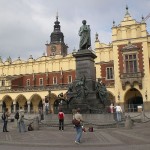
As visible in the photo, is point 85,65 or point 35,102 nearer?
point 85,65

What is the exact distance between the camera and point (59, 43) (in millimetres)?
78375

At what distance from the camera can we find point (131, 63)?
43.8m

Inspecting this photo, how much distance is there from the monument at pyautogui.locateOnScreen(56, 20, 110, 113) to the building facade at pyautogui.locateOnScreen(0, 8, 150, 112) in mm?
18655

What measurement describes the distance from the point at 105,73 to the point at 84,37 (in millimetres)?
26120

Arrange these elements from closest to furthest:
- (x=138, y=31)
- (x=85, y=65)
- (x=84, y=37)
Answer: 1. (x=85, y=65)
2. (x=84, y=37)
3. (x=138, y=31)

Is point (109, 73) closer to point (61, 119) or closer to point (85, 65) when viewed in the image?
point (85, 65)

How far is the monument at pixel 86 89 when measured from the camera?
19.1 metres

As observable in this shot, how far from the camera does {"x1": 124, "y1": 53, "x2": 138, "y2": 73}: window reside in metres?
43.7

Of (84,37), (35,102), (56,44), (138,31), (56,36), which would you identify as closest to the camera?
(84,37)

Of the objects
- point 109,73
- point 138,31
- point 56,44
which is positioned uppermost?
point 56,44

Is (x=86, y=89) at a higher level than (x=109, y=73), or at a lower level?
lower

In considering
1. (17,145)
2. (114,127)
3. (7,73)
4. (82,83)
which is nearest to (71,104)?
(82,83)

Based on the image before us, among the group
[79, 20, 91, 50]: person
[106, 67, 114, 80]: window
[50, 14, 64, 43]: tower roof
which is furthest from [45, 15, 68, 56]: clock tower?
[79, 20, 91, 50]: person

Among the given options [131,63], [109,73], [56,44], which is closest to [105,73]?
[109,73]
